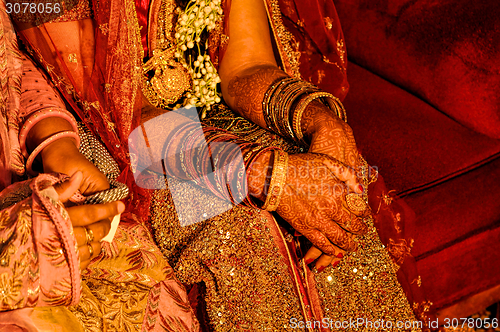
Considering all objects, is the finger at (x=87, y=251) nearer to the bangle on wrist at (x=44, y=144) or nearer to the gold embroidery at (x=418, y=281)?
the bangle on wrist at (x=44, y=144)

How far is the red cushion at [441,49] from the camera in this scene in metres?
1.01

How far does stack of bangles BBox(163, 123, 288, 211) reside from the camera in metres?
0.71

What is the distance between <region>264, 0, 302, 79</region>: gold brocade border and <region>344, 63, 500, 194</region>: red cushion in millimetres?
319

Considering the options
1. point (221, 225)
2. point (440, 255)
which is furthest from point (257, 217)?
point (440, 255)

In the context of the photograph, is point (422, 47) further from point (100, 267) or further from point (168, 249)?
point (100, 267)

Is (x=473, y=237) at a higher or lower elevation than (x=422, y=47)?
lower

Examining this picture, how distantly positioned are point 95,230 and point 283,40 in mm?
808

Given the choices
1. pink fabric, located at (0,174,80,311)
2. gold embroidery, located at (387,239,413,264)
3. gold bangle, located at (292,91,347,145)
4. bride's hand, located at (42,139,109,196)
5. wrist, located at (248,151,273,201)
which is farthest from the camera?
gold embroidery, located at (387,239,413,264)

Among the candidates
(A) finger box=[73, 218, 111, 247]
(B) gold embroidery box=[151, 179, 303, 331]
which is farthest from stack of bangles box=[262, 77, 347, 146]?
(A) finger box=[73, 218, 111, 247]

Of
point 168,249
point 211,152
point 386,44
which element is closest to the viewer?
point 211,152

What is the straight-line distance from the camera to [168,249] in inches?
35.9

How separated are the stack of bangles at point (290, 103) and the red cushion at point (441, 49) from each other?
0.49 meters

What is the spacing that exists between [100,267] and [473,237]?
1.09m

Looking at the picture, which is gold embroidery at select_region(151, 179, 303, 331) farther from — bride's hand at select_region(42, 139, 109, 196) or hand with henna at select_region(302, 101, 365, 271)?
bride's hand at select_region(42, 139, 109, 196)
